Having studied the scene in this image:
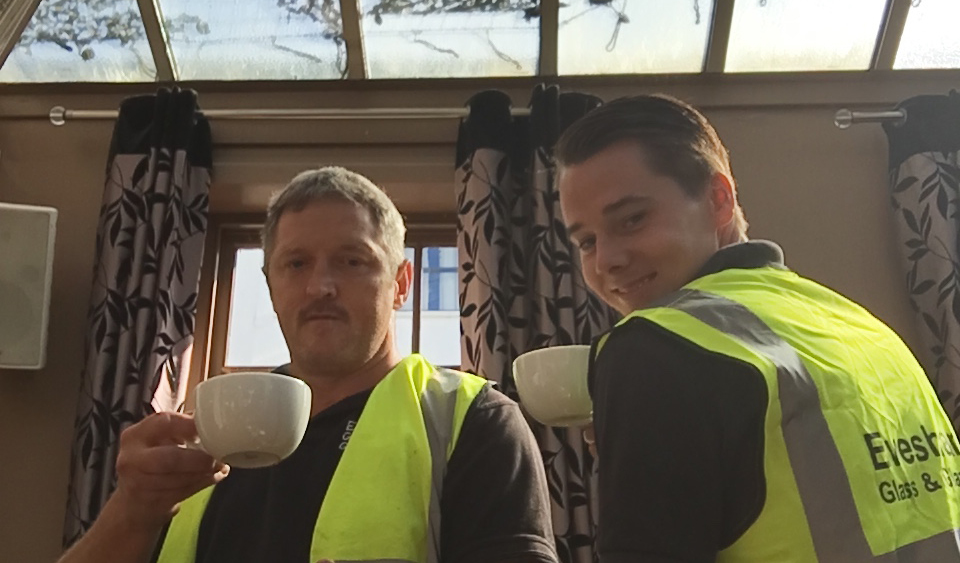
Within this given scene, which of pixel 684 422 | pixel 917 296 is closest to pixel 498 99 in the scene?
pixel 917 296

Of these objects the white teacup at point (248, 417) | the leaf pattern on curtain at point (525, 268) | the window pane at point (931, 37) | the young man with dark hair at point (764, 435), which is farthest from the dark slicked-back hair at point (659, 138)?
the window pane at point (931, 37)

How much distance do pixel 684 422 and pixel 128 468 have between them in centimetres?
63

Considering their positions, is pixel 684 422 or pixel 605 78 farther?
pixel 605 78

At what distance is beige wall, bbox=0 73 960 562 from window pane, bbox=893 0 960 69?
0.19 ft

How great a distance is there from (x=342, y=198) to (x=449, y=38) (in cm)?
154

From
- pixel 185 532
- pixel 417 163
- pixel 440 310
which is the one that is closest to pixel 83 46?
pixel 417 163

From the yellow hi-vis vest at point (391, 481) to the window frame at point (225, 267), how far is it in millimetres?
1410

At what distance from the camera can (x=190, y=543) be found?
118cm

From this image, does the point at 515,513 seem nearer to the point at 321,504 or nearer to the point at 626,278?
the point at 321,504

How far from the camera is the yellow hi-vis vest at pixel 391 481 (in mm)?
1061

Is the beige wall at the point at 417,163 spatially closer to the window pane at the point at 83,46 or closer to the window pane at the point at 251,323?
the window pane at the point at 83,46

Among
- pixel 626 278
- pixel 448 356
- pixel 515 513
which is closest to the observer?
pixel 626 278

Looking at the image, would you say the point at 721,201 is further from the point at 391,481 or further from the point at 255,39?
the point at 255,39

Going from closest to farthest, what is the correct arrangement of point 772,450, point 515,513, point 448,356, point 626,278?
1. point 772,450
2. point 626,278
3. point 515,513
4. point 448,356
